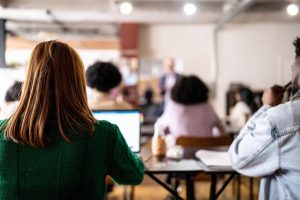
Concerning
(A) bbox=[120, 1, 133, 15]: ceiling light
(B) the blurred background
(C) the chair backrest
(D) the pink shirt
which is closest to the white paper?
(C) the chair backrest

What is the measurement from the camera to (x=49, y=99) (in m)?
1.27

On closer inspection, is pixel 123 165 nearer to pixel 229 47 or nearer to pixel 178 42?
pixel 178 42

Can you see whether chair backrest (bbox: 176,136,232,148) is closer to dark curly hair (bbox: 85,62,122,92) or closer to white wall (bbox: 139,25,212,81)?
dark curly hair (bbox: 85,62,122,92)

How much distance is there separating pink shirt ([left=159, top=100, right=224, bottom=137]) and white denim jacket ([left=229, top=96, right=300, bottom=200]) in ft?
4.55

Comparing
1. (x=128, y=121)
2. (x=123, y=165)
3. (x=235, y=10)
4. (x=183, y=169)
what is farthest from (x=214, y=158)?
(x=235, y=10)

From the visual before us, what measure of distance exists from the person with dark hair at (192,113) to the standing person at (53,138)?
1770 mm

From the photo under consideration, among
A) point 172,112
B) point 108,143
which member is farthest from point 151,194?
point 108,143

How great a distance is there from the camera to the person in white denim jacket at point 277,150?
1496 millimetres

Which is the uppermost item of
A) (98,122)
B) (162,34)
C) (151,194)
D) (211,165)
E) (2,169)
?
(162,34)

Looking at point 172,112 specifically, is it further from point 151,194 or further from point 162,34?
point 162,34

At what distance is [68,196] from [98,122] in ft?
0.86

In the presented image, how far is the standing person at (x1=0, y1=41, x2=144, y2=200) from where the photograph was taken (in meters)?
1.25

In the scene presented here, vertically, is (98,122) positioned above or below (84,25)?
below

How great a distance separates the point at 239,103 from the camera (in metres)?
4.62
